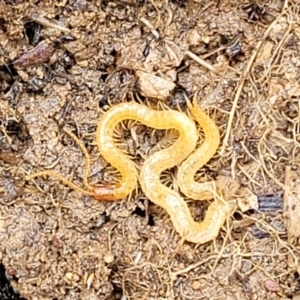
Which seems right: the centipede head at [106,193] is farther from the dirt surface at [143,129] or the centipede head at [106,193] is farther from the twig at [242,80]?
the twig at [242,80]

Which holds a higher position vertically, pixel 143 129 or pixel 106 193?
pixel 143 129


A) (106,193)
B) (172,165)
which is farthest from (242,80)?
(106,193)

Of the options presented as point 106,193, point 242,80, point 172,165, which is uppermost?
point 242,80

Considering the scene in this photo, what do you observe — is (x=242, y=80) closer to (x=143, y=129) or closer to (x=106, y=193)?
(x=143, y=129)

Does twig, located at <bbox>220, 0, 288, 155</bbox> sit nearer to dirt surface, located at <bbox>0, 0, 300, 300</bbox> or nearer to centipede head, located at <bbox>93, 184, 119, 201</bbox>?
dirt surface, located at <bbox>0, 0, 300, 300</bbox>

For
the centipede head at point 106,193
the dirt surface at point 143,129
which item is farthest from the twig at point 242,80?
the centipede head at point 106,193

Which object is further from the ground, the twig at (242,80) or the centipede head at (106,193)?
the twig at (242,80)

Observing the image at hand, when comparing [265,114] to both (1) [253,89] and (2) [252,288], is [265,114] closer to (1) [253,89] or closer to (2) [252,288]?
(1) [253,89]

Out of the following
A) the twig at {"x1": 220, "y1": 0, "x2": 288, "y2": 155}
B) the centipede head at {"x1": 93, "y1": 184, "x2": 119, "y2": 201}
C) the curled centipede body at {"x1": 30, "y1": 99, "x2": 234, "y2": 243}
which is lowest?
the centipede head at {"x1": 93, "y1": 184, "x2": 119, "y2": 201}

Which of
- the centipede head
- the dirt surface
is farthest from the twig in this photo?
the centipede head

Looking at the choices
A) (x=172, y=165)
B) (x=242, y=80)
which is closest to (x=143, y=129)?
(x=172, y=165)
